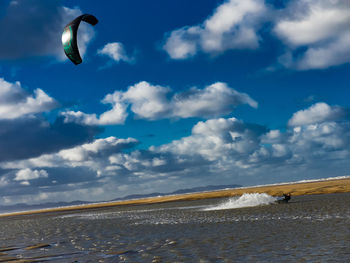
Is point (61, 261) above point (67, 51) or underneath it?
underneath

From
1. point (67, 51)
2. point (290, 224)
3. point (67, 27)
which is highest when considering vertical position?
point (67, 27)

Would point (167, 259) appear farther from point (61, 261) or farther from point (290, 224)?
point (290, 224)

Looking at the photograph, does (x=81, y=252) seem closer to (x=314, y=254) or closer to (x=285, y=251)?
(x=285, y=251)

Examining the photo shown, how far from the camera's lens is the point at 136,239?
764 inches

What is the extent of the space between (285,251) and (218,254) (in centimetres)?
245

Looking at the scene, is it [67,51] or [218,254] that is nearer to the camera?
[218,254]

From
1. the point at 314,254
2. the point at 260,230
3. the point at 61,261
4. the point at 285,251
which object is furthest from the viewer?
the point at 260,230

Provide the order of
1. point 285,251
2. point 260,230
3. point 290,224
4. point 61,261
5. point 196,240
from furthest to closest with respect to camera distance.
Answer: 1. point 290,224
2. point 260,230
3. point 196,240
4. point 61,261
5. point 285,251

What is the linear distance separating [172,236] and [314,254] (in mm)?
9135

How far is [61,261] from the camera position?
1395 cm

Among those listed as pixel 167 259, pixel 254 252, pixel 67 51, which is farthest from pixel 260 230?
pixel 67 51

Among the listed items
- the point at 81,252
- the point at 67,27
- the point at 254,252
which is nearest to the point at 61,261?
the point at 81,252

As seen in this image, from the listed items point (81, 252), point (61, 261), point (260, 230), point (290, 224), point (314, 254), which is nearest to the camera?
point (314, 254)

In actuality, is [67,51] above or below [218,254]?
above
